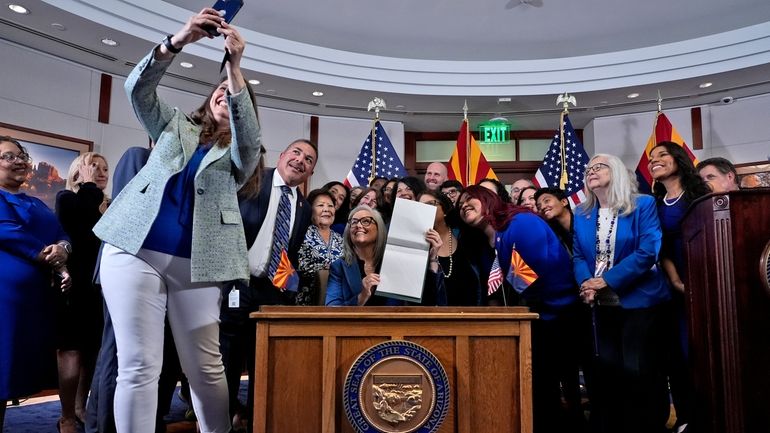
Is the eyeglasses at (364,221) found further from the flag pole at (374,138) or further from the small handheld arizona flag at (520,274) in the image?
the flag pole at (374,138)

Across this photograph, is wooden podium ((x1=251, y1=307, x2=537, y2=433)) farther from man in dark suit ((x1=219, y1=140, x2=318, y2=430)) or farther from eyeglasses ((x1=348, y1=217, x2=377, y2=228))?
eyeglasses ((x1=348, y1=217, x2=377, y2=228))

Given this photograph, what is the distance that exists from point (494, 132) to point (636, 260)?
5403mm

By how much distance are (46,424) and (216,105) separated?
241 centimetres

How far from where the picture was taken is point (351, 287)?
2.68m

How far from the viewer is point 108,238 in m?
1.57

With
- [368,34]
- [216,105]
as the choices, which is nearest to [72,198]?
[216,105]

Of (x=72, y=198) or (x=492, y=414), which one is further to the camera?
(x=72, y=198)

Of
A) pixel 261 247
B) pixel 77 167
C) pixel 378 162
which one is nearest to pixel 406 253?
pixel 261 247

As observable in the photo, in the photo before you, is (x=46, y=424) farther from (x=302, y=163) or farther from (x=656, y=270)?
(x=656, y=270)

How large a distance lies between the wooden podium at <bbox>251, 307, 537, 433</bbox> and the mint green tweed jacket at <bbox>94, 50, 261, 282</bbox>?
24 centimetres

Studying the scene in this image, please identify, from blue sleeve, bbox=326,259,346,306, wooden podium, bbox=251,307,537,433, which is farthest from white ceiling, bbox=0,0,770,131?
wooden podium, bbox=251,307,537,433

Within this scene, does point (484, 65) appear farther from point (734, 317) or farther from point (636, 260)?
point (734, 317)

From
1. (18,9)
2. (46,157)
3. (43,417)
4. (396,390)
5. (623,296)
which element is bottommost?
(43,417)

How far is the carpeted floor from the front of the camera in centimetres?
300
